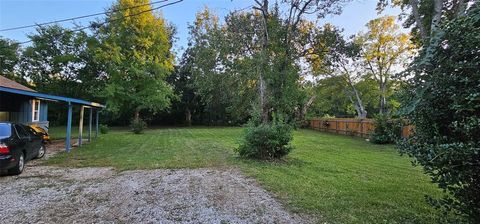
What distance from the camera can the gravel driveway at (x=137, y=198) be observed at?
13.1 feet

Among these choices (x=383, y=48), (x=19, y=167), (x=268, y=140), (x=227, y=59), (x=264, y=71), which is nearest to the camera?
(x=19, y=167)

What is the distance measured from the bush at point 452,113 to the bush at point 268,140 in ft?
18.0

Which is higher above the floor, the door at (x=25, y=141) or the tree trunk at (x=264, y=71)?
the tree trunk at (x=264, y=71)

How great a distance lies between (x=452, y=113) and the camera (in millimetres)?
2932

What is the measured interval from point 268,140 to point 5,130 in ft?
21.5

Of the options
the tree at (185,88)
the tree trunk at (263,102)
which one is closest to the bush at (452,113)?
the tree trunk at (263,102)

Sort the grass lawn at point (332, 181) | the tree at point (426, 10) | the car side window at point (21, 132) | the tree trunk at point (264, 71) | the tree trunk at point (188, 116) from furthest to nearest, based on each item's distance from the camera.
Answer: the tree trunk at point (188, 116), the tree trunk at point (264, 71), the tree at point (426, 10), the car side window at point (21, 132), the grass lawn at point (332, 181)

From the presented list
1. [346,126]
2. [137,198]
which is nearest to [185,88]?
[346,126]

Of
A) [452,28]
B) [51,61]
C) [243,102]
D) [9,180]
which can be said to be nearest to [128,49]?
[51,61]

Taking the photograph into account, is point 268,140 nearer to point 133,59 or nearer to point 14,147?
point 14,147

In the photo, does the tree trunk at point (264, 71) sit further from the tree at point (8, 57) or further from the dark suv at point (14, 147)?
the tree at point (8, 57)

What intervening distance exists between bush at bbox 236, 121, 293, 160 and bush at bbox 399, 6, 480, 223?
549 centimetres

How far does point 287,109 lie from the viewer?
9586 mm

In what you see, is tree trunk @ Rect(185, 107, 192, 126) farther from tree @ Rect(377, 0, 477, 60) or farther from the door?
the door
